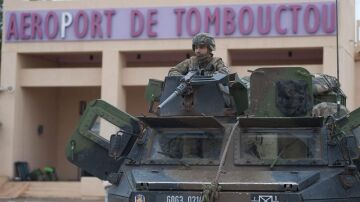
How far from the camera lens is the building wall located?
1912cm

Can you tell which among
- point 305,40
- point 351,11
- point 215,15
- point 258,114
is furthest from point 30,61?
point 258,114

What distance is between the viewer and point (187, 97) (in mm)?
6863

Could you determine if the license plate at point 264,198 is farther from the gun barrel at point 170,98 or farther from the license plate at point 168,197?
the gun barrel at point 170,98

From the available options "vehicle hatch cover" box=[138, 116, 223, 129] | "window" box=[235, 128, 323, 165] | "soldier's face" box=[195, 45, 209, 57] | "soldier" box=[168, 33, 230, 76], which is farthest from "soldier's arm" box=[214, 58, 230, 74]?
"window" box=[235, 128, 323, 165]

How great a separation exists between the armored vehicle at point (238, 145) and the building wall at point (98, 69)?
38.8ft

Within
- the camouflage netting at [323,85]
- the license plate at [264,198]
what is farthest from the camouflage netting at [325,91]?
the license plate at [264,198]

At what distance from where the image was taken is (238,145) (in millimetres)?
6379

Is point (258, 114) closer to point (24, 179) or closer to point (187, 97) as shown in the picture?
point (187, 97)

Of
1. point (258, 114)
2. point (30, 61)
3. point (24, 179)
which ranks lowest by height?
point (24, 179)

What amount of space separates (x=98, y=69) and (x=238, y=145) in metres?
14.6

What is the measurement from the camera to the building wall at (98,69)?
19.1 meters

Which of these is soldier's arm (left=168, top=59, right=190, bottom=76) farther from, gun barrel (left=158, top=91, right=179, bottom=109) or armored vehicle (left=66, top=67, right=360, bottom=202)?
gun barrel (left=158, top=91, right=179, bottom=109)

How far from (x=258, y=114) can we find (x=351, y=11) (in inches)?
592

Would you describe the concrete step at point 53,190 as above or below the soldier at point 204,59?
below
